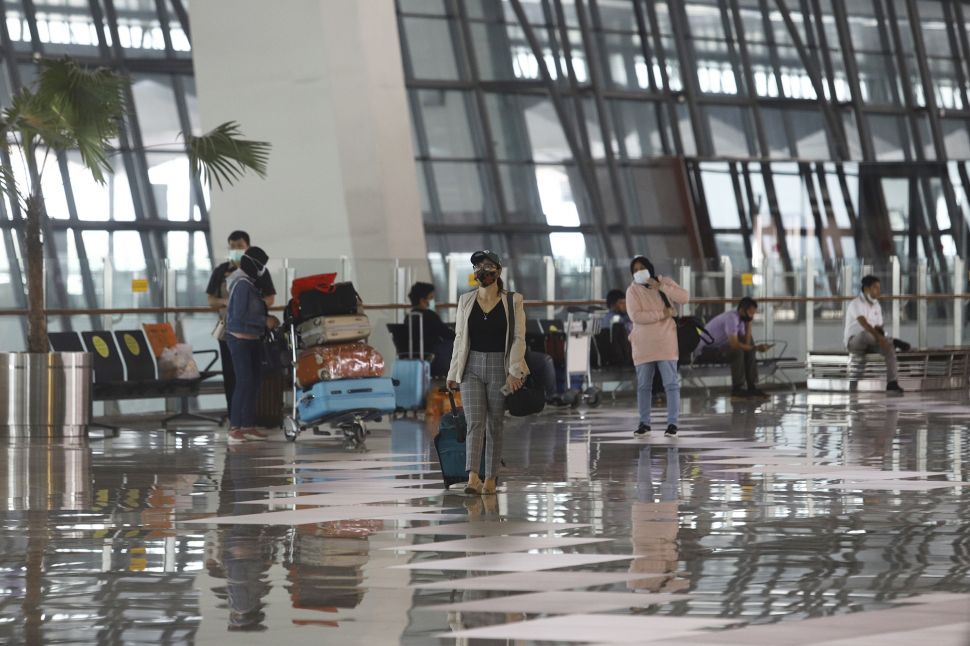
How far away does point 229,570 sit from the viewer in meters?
6.87

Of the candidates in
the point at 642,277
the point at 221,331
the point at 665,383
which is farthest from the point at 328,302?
the point at 665,383

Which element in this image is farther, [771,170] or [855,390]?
[771,170]

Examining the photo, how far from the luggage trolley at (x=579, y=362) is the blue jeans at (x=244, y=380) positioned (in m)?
5.53

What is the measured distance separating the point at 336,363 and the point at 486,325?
4209mm

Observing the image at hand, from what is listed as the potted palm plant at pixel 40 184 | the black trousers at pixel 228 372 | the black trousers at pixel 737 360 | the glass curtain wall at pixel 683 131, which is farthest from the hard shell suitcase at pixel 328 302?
the glass curtain wall at pixel 683 131

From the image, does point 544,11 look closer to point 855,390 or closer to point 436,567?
point 855,390

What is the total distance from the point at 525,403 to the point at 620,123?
2302 cm

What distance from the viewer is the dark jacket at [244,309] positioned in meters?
14.2

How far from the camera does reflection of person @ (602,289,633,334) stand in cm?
2044

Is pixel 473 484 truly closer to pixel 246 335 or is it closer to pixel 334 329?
pixel 334 329

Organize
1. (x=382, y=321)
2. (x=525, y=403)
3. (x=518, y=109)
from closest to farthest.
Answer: (x=525, y=403) < (x=382, y=321) < (x=518, y=109)

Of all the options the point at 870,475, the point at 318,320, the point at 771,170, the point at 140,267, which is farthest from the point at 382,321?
the point at 771,170

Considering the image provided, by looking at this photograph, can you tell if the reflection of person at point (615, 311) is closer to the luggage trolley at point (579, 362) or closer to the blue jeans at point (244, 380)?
the luggage trolley at point (579, 362)

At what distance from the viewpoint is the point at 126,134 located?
93.4 feet
